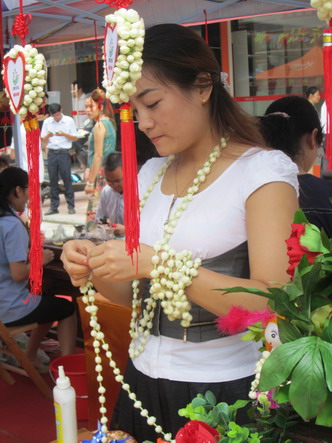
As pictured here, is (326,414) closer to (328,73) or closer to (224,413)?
(224,413)

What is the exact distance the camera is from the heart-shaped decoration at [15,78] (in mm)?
1269

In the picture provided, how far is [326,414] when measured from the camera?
28.4 inches

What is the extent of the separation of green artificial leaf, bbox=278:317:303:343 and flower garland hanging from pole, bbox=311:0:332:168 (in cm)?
34

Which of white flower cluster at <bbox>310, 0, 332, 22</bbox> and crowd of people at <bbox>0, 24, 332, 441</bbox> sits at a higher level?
white flower cluster at <bbox>310, 0, 332, 22</bbox>

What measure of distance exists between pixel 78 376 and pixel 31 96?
1.83 metres

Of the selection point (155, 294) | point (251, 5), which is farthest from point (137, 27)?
point (251, 5)

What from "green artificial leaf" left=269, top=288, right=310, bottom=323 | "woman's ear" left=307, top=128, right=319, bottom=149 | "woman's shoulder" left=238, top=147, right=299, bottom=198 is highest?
"woman's ear" left=307, top=128, right=319, bottom=149

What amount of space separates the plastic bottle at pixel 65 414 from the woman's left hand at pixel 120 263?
37cm

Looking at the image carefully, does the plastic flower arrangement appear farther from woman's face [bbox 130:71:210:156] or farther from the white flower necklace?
woman's face [bbox 130:71:210:156]

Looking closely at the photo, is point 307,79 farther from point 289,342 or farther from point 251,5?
point 289,342

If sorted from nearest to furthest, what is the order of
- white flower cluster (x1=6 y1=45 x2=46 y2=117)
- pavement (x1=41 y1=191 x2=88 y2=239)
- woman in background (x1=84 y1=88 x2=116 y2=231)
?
white flower cluster (x1=6 y1=45 x2=46 y2=117)
woman in background (x1=84 y1=88 x2=116 y2=231)
pavement (x1=41 y1=191 x2=88 y2=239)

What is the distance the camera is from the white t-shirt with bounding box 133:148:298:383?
1.21 meters

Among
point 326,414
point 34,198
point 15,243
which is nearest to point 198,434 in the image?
point 326,414

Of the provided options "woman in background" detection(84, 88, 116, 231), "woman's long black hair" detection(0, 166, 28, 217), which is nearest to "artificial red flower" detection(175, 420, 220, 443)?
"woman's long black hair" detection(0, 166, 28, 217)
